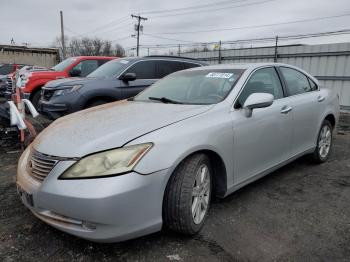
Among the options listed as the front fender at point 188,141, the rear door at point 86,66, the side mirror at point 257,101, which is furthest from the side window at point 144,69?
the front fender at point 188,141

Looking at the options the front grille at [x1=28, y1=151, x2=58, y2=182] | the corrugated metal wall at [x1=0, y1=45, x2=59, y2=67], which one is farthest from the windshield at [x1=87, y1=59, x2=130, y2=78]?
the corrugated metal wall at [x1=0, y1=45, x2=59, y2=67]

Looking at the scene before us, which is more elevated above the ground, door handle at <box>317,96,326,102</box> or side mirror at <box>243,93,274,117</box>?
side mirror at <box>243,93,274,117</box>

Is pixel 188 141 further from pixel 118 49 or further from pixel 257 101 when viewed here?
pixel 118 49

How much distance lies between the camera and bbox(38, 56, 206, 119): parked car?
598 centimetres

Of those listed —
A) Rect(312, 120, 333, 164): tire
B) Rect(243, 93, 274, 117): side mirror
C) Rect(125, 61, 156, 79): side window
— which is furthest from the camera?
Rect(125, 61, 156, 79): side window

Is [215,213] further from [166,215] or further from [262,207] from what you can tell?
[166,215]

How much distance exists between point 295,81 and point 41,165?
3.38 m

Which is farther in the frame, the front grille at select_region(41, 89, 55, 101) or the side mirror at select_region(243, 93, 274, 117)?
the front grille at select_region(41, 89, 55, 101)

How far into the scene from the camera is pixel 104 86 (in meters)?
6.14

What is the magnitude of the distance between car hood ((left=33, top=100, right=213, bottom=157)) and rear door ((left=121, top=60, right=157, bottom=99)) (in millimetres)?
3123

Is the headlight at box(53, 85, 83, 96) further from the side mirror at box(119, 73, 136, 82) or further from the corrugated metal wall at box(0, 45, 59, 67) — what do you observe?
the corrugated metal wall at box(0, 45, 59, 67)

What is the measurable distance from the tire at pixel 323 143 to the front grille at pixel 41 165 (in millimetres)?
3679

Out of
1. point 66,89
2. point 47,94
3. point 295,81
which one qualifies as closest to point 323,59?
point 295,81

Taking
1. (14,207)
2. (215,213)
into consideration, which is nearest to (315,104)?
(215,213)
